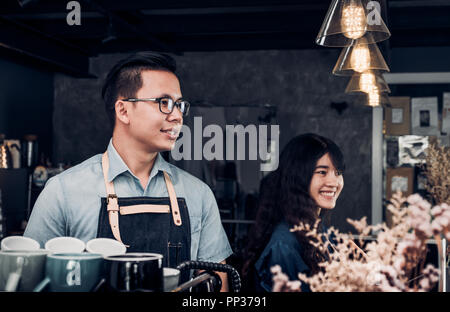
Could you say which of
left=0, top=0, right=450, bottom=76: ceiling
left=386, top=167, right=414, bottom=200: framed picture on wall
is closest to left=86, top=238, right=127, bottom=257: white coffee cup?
left=0, top=0, right=450, bottom=76: ceiling

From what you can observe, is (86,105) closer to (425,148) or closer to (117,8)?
(117,8)

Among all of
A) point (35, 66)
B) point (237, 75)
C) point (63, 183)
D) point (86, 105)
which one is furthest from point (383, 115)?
point (63, 183)

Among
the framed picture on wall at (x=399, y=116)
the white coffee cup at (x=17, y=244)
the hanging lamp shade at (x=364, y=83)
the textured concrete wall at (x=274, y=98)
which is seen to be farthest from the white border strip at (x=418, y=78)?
the white coffee cup at (x=17, y=244)

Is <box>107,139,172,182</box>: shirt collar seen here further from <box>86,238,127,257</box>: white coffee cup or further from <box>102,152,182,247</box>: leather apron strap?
<box>86,238,127,257</box>: white coffee cup

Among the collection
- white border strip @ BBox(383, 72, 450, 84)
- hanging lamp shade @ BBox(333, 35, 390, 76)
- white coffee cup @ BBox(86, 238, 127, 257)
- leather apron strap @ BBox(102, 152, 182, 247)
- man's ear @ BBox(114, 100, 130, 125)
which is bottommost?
white coffee cup @ BBox(86, 238, 127, 257)

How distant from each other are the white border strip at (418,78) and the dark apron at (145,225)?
4.90 metres

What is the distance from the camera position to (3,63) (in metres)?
5.87

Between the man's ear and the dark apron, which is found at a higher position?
the man's ear

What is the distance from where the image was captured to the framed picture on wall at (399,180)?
5.99m

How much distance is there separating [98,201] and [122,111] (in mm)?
285

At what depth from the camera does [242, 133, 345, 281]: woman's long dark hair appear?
2148 mm
